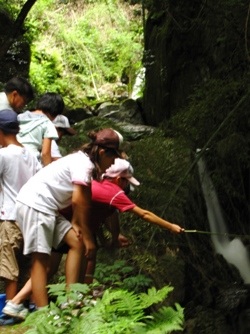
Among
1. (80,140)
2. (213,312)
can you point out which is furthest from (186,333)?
(80,140)

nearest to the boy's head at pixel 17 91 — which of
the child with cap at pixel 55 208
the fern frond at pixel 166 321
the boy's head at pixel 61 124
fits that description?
the boy's head at pixel 61 124

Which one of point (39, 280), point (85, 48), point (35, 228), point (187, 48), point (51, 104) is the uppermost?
point (85, 48)

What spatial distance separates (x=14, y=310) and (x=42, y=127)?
1.61 m

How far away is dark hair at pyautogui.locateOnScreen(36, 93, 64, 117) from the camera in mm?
5121

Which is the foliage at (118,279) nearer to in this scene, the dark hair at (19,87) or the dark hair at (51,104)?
the dark hair at (51,104)

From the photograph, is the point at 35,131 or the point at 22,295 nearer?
the point at 22,295

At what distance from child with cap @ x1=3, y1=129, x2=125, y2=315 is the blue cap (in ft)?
1.38

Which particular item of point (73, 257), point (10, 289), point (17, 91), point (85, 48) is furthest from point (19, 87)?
point (85, 48)

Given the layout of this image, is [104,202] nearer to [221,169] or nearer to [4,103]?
[4,103]

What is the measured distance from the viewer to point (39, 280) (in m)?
4.08

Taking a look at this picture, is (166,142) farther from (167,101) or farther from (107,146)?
(167,101)

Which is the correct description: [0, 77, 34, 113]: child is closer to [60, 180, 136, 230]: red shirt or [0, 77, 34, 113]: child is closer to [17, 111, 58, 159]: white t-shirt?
[17, 111, 58, 159]: white t-shirt

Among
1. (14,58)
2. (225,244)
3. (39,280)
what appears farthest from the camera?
(14,58)

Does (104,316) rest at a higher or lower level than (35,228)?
lower
